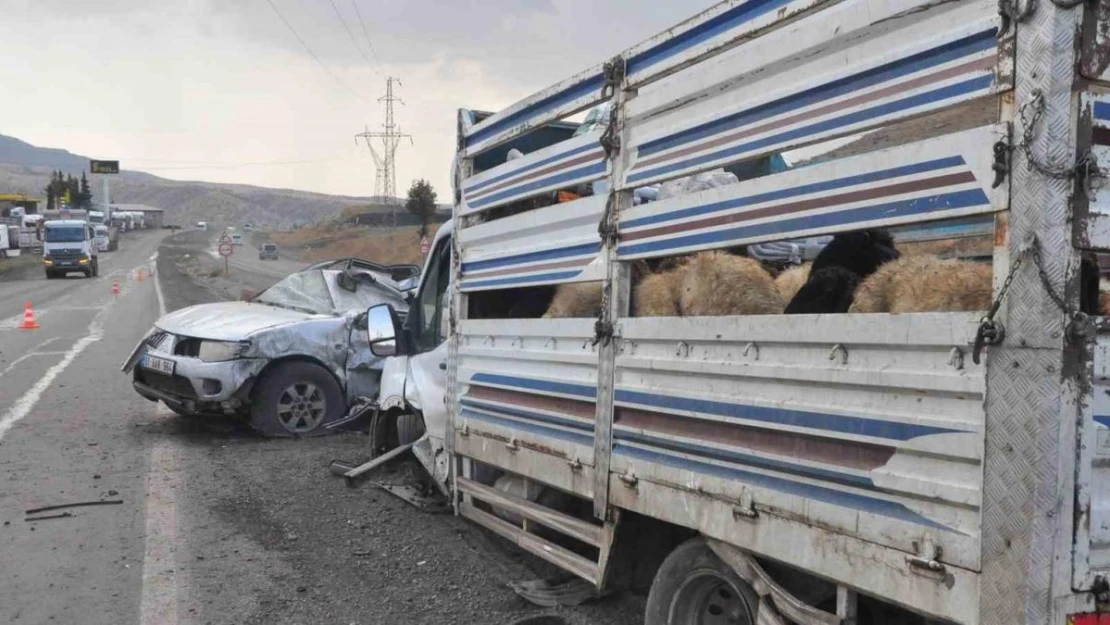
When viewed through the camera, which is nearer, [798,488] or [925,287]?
[925,287]

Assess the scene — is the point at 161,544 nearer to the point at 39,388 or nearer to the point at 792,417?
the point at 792,417

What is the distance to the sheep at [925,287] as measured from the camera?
2.43m

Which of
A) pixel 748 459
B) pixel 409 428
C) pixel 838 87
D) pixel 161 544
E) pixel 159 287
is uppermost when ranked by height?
pixel 838 87

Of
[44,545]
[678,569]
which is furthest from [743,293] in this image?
[44,545]

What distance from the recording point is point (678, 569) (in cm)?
336

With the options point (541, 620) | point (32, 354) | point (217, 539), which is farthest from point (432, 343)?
point (32, 354)

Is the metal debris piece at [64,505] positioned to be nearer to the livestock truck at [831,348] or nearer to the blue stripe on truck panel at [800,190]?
the livestock truck at [831,348]

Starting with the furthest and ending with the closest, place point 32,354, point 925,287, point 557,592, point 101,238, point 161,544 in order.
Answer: point 101,238
point 32,354
point 161,544
point 557,592
point 925,287

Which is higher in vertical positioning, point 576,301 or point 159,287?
point 159,287

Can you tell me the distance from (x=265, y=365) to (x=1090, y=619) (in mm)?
7232

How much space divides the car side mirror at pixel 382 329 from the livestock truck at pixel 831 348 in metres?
1.82

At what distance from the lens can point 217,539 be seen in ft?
17.9

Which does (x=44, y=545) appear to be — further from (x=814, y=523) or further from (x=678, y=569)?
(x=814, y=523)

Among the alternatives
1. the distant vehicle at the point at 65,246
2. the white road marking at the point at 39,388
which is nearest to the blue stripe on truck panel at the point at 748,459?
the white road marking at the point at 39,388
